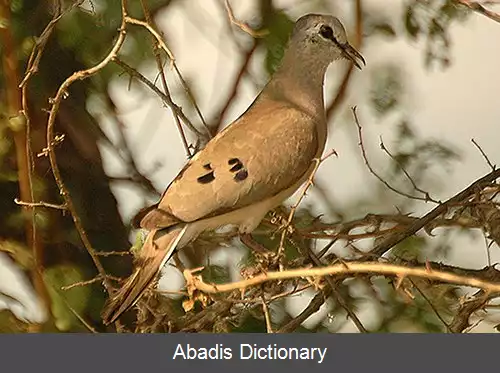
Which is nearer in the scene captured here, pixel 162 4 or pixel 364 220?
pixel 364 220

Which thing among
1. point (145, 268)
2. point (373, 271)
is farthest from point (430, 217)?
point (145, 268)

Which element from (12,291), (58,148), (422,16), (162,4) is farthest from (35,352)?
(422,16)

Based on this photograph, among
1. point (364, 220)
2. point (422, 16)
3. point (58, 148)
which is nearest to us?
point (364, 220)

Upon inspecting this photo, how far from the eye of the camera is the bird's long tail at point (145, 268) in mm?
938

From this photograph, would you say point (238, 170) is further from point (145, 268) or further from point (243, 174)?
point (145, 268)

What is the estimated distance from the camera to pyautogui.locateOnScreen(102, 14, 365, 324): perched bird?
966 mm

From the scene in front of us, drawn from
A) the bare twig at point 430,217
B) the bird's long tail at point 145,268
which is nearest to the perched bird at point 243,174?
the bird's long tail at point 145,268

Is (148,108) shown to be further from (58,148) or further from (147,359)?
(147,359)

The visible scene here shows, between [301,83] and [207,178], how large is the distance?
0.19 metres

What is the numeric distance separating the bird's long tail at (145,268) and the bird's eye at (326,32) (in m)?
0.27

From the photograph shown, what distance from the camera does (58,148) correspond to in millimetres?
A: 1334

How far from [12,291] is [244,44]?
439mm

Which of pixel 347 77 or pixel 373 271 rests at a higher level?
pixel 347 77

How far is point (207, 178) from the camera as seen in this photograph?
100 cm
